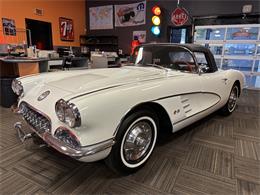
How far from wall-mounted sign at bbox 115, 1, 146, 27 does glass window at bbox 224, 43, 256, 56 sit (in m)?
3.46

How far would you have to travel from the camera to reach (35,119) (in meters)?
1.62

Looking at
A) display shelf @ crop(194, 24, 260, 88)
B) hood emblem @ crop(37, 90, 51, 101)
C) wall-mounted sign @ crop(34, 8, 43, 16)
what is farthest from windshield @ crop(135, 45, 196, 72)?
wall-mounted sign @ crop(34, 8, 43, 16)

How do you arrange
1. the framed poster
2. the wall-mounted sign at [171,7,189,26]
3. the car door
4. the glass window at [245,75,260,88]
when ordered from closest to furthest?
1. the car door
2. the framed poster
3. the glass window at [245,75,260,88]
4. the wall-mounted sign at [171,7,189,26]

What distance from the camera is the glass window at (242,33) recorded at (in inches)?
236

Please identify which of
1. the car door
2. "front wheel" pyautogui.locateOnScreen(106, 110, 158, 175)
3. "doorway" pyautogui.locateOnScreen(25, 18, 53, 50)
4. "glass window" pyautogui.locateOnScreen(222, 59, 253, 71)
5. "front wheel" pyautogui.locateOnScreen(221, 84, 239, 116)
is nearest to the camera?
"front wheel" pyautogui.locateOnScreen(106, 110, 158, 175)

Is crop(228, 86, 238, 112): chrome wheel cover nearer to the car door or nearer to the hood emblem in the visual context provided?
the car door

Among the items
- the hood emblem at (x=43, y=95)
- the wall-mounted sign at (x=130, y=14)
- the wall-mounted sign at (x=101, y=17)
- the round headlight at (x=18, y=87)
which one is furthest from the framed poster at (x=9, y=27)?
the hood emblem at (x=43, y=95)

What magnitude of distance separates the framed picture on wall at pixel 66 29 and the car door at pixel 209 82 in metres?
7.06

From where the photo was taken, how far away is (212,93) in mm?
2439

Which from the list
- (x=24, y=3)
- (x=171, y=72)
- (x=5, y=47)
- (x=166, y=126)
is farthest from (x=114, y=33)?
(x=166, y=126)

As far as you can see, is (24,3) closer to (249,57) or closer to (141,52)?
(141,52)

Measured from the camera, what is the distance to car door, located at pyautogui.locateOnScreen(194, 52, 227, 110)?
2.31 metres

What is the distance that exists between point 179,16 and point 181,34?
662 mm

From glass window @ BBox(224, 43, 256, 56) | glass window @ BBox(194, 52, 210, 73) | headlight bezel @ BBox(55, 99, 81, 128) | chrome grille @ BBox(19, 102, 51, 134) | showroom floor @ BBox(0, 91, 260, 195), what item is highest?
glass window @ BBox(224, 43, 256, 56)
